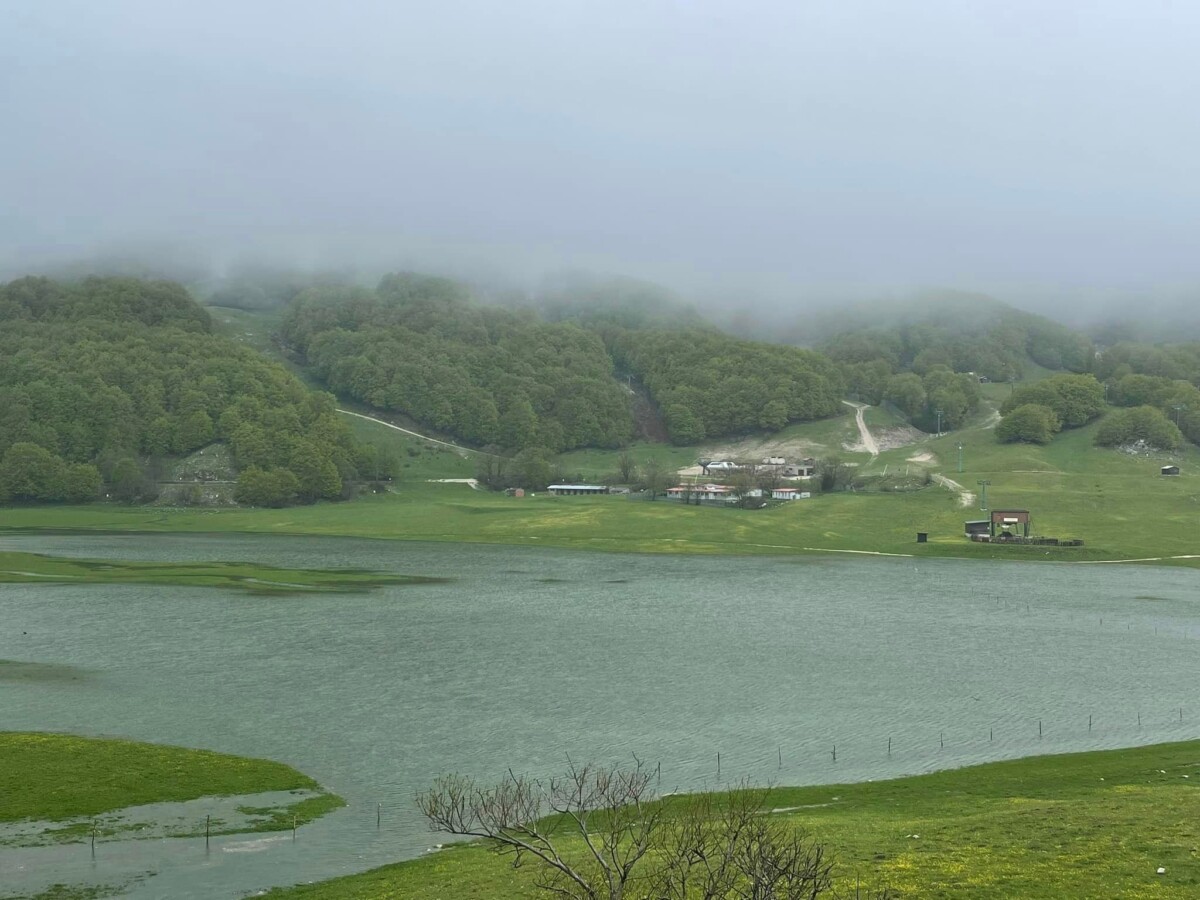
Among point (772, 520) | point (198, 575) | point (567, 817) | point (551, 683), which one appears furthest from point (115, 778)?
point (772, 520)

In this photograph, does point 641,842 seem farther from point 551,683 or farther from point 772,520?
point 772,520

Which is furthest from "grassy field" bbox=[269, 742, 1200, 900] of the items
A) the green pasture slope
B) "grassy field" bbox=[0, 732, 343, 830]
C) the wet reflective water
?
the green pasture slope

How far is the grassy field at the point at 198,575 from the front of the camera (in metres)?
98.9

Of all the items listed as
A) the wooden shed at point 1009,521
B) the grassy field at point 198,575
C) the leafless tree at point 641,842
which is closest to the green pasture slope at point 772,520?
the wooden shed at point 1009,521

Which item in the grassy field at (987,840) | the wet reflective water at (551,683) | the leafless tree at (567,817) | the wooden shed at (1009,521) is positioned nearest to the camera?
the leafless tree at (567,817)

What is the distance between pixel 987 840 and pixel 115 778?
3085 centimetres

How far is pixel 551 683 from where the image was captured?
60.7 metres

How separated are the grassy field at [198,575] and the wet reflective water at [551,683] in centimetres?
558

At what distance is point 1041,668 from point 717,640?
2053cm

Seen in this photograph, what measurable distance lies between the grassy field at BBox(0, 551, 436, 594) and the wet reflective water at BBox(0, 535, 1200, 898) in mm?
5579

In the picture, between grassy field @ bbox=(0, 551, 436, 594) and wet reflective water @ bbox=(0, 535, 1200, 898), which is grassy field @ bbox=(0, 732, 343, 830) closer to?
wet reflective water @ bbox=(0, 535, 1200, 898)

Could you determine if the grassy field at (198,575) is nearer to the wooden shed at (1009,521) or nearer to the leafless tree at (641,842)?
the leafless tree at (641,842)

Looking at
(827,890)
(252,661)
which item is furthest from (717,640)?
(827,890)

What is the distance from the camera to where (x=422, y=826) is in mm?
38438
